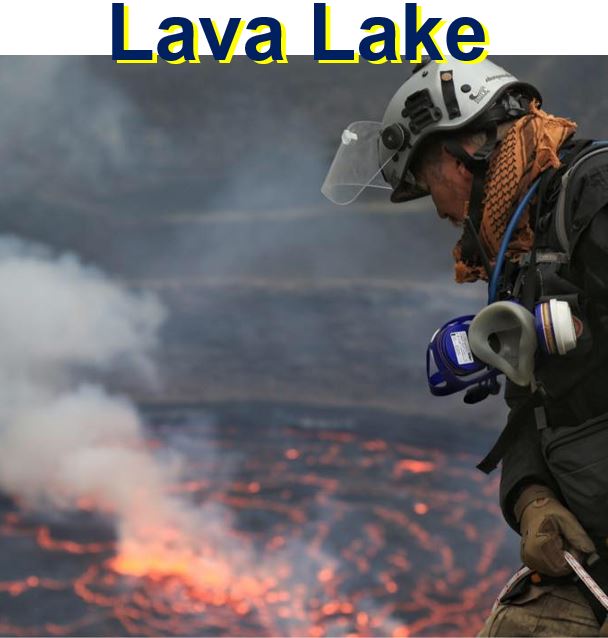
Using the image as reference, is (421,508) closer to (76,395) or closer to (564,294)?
(76,395)

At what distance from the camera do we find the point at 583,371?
2561 mm

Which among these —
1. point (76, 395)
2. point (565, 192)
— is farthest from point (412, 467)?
point (565, 192)

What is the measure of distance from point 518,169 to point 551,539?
37.8 inches

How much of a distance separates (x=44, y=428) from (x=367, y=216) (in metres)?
4.31

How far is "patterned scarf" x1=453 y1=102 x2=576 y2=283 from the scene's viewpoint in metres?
2.68

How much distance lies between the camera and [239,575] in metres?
8.23

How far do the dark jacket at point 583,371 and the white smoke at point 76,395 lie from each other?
21.5ft

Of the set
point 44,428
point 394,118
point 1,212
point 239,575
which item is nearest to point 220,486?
point 239,575

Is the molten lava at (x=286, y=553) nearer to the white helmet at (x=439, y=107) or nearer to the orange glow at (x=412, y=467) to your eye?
the orange glow at (x=412, y=467)

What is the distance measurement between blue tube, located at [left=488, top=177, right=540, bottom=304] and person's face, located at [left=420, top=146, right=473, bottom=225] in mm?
209

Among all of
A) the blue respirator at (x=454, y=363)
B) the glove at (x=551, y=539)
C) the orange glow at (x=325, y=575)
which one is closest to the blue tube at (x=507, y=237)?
the blue respirator at (x=454, y=363)

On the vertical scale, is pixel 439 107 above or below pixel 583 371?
above

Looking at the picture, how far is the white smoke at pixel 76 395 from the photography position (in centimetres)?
924

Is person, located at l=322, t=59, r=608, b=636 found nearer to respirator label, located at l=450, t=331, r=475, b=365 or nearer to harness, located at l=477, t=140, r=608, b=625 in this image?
harness, located at l=477, t=140, r=608, b=625
